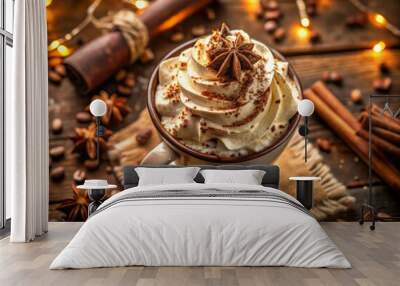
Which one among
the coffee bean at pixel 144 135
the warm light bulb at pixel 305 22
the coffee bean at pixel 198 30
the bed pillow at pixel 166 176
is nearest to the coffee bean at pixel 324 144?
the warm light bulb at pixel 305 22

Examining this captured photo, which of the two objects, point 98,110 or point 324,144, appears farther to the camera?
point 324,144

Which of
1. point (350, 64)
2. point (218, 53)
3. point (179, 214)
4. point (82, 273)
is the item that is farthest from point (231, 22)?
point (82, 273)

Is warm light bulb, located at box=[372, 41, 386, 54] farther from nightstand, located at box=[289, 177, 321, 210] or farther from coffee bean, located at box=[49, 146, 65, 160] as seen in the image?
coffee bean, located at box=[49, 146, 65, 160]

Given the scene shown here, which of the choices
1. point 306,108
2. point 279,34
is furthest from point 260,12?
point 306,108

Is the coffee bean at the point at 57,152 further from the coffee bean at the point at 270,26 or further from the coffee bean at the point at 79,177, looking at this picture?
the coffee bean at the point at 270,26

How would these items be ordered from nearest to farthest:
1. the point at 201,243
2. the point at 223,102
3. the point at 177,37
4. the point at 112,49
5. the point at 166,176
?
the point at 201,243 < the point at 223,102 < the point at 166,176 < the point at 112,49 < the point at 177,37

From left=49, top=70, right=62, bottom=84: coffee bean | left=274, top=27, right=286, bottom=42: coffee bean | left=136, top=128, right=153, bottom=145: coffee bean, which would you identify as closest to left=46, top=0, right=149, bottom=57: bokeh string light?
left=49, top=70, right=62, bottom=84: coffee bean

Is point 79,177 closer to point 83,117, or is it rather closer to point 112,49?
point 83,117
